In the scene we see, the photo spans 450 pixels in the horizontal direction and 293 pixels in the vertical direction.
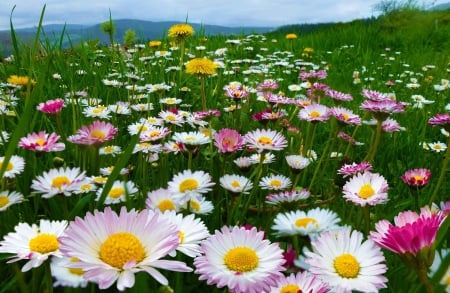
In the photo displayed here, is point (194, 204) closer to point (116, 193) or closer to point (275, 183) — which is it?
point (116, 193)

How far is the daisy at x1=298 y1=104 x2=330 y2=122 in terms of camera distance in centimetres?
148

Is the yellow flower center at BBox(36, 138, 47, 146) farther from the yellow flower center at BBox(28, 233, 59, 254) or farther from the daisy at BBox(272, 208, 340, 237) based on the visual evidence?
the daisy at BBox(272, 208, 340, 237)

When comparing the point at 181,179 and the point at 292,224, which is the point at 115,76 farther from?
the point at 292,224

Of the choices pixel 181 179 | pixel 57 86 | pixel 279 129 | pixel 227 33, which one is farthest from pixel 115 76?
pixel 227 33

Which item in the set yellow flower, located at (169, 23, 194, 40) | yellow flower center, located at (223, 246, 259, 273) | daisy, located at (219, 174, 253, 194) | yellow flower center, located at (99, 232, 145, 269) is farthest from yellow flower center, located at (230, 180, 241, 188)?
yellow flower, located at (169, 23, 194, 40)

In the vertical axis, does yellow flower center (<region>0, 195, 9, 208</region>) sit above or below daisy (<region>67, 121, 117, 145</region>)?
below

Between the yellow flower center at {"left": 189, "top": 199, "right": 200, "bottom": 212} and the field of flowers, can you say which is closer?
the field of flowers

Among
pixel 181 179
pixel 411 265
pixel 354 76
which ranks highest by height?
pixel 411 265

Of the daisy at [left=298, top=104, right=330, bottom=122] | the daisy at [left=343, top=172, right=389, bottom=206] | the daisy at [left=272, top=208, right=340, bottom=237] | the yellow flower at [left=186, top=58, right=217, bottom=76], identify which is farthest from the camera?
the yellow flower at [left=186, top=58, right=217, bottom=76]

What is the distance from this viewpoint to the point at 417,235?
54 cm

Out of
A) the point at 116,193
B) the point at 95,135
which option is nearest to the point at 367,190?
the point at 116,193

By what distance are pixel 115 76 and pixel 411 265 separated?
2364mm

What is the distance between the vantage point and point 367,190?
1.00 meters

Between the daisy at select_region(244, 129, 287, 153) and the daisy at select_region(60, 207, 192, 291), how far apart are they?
2.07 ft
